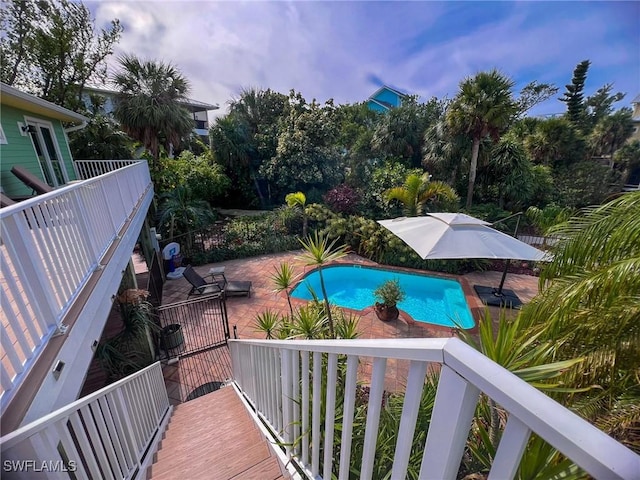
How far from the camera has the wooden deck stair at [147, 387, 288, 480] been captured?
8.03 ft

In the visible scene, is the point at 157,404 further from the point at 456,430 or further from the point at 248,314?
the point at 456,430

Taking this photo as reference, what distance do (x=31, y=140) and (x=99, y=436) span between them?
9368mm

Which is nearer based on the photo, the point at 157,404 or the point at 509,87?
the point at 157,404

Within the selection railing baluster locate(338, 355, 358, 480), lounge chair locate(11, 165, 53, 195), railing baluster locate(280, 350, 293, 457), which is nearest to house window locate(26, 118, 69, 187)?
lounge chair locate(11, 165, 53, 195)

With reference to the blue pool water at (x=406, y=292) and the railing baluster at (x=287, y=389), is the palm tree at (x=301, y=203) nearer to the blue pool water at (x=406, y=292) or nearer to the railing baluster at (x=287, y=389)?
the blue pool water at (x=406, y=292)

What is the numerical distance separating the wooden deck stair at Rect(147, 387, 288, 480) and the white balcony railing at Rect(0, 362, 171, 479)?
180 millimetres

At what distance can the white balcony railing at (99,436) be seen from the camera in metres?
1.34

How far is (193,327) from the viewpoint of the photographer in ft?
21.6

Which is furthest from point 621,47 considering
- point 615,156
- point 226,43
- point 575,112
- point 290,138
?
point 575,112

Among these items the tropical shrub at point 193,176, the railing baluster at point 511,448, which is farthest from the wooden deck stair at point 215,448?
the tropical shrub at point 193,176

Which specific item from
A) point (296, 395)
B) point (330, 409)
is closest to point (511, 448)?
point (330, 409)

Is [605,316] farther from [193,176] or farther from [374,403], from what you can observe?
[193,176]

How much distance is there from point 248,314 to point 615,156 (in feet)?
107

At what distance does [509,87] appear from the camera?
10273 millimetres
